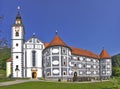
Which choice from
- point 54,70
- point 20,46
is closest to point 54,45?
point 54,70

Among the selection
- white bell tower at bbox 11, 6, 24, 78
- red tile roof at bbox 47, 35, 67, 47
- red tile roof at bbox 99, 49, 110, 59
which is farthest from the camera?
red tile roof at bbox 99, 49, 110, 59

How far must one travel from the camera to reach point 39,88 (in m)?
28.5

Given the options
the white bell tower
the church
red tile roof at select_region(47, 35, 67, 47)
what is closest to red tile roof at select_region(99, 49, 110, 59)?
the church

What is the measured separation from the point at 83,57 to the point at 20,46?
1892 centimetres

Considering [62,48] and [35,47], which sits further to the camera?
[35,47]

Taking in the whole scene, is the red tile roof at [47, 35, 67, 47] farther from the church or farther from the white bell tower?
the white bell tower

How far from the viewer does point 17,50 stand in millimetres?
55906

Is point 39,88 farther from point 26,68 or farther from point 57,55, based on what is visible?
point 26,68

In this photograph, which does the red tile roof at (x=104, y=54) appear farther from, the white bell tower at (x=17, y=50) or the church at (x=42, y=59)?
the white bell tower at (x=17, y=50)

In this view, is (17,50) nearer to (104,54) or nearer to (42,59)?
(42,59)

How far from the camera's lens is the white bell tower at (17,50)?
54938mm

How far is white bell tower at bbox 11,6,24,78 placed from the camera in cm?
5494

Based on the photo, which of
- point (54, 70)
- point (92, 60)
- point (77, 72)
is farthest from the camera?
point (92, 60)

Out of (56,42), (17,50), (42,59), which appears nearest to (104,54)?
(42,59)
